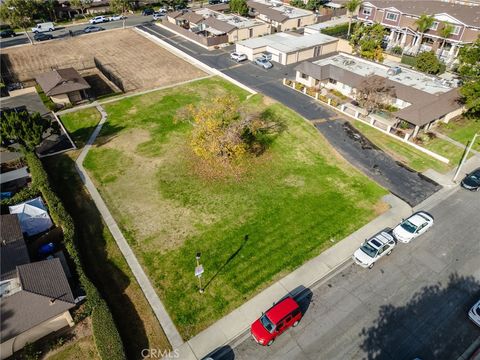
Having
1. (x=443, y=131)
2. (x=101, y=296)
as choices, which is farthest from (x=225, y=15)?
(x=101, y=296)

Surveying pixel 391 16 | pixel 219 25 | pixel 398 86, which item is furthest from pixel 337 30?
pixel 398 86

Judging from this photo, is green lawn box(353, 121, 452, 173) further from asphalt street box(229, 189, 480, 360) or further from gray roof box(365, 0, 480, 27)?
gray roof box(365, 0, 480, 27)

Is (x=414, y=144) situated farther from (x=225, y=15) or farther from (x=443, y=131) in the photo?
(x=225, y=15)

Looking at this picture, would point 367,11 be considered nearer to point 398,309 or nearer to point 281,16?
point 281,16

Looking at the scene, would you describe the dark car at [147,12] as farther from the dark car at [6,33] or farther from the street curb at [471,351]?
the street curb at [471,351]

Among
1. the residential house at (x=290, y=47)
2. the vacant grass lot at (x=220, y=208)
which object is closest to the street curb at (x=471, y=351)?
the vacant grass lot at (x=220, y=208)

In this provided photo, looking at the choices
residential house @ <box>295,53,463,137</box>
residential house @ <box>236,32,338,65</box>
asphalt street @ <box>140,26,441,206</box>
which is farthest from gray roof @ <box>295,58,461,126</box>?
residential house @ <box>236,32,338,65</box>
